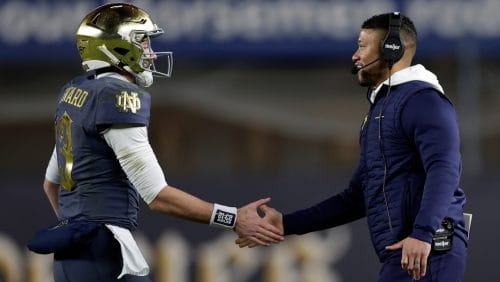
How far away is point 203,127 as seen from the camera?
33.3 ft

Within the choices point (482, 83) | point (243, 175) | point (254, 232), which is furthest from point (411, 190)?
point (482, 83)

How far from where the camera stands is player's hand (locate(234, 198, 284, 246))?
5.25 metres

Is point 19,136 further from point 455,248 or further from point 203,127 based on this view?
point 455,248

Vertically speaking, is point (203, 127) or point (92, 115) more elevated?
point (92, 115)

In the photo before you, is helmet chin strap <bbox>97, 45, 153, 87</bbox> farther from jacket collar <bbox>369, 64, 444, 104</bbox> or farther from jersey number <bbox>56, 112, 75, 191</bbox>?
jacket collar <bbox>369, 64, 444, 104</bbox>

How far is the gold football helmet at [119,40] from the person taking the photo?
5.02 m

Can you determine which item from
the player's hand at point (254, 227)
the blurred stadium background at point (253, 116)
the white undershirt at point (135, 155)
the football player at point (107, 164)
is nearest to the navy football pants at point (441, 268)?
the player's hand at point (254, 227)

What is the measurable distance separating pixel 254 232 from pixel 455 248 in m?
0.84

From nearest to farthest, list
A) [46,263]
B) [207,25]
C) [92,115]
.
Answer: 1. [92,115]
2. [46,263]
3. [207,25]

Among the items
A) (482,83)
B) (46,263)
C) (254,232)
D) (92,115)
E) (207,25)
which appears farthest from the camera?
(482,83)

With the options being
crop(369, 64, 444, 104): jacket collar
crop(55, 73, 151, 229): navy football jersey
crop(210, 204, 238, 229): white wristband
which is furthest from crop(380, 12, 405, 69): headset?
crop(55, 73, 151, 229): navy football jersey

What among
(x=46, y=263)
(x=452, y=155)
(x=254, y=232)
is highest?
(x=452, y=155)

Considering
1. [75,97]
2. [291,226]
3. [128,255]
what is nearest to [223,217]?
[128,255]

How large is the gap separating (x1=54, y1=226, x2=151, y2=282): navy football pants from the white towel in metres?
0.03
